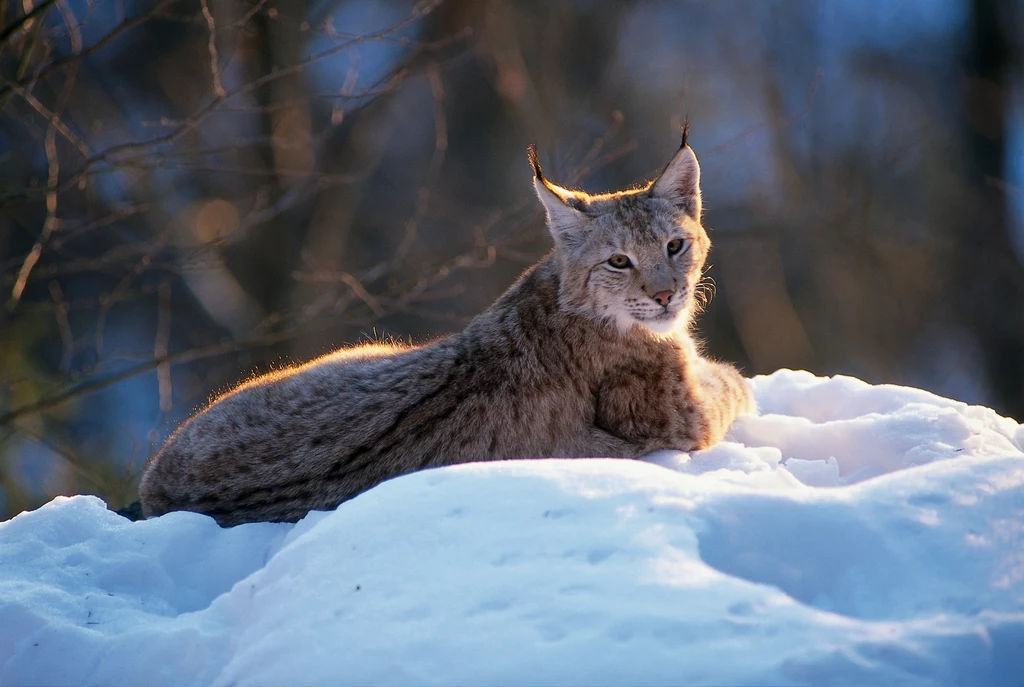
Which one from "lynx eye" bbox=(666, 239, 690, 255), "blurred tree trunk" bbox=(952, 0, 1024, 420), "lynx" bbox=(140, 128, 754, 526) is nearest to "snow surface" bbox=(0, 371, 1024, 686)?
"lynx" bbox=(140, 128, 754, 526)

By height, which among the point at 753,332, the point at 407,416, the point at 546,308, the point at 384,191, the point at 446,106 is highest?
the point at 446,106

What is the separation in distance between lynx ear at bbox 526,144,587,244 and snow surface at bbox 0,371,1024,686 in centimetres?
193

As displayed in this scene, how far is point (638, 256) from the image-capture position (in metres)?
5.13

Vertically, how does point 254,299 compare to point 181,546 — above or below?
above

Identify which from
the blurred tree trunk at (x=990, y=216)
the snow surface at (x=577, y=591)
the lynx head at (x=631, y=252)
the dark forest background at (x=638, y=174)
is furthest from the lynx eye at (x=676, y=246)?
the blurred tree trunk at (x=990, y=216)

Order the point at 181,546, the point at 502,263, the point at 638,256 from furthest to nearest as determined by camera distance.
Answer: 1. the point at 502,263
2. the point at 638,256
3. the point at 181,546

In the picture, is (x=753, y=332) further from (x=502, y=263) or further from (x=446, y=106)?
(x=446, y=106)

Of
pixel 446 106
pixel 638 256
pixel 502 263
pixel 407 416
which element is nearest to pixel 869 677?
pixel 407 416

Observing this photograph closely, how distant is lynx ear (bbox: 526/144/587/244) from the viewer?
5180mm

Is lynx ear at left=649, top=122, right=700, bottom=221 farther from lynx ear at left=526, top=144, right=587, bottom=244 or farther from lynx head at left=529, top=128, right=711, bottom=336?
lynx ear at left=526, top=144, right=587, bottom=244

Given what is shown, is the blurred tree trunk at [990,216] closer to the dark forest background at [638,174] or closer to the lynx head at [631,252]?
the dark forest background at [638,174]

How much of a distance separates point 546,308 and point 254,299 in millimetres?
9859

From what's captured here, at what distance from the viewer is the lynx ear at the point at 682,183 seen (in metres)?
5.31

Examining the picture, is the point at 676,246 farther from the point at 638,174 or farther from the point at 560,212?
the point at 638,174
